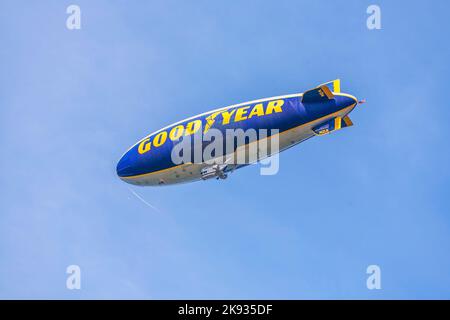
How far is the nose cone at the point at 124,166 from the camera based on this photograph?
83.1m

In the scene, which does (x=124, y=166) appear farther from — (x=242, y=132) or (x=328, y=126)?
(x=328, y=126)

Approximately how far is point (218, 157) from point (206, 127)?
2797 mm

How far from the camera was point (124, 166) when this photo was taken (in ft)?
275

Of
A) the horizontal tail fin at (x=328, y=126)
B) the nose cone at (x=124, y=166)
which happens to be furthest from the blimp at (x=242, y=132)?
the nose cone at (x=124, y=166)

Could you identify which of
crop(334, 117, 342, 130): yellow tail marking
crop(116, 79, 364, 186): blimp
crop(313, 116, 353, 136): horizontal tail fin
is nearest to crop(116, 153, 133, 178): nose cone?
crop(116, 79, 364, 186): blimp

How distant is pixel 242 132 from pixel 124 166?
14.8 metres

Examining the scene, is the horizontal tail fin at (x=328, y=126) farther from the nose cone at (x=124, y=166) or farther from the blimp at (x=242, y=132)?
the nose cone at (x=124, y=166)

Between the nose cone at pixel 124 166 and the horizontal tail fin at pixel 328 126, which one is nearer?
the horizontal tail fin at pixel 328 126

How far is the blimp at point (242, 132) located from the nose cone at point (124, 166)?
3353 mm

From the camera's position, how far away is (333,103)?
7325 cm
